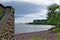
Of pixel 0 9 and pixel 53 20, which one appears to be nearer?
pixel 0 9

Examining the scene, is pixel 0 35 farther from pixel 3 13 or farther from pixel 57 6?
pixel 57 6

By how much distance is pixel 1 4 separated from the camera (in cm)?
1063

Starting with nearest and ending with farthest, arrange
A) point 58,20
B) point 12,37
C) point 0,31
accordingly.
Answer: point 0,31
point 12,37
point 58,20

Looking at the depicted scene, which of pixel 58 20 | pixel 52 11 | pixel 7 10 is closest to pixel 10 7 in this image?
pixel 7 10

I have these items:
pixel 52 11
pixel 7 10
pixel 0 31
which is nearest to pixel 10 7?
pixel 7 10

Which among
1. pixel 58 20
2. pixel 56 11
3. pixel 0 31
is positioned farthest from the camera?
pixel 58 20

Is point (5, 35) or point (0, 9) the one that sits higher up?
point (0, 9)

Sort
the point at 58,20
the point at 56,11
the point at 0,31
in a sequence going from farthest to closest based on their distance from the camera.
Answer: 1. the point at 58,20
2. the point at 56,11
3. the point at 0,31

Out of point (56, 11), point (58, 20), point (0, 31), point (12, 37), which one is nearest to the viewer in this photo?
point (0, 31)

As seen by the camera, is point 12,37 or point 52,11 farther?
point 52,11

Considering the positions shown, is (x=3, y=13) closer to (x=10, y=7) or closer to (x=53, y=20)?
(x=10, y=7)

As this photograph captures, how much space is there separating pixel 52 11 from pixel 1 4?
7449cm

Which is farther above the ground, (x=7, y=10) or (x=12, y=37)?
(x=7, y=10)

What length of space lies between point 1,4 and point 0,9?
0.29 metres
